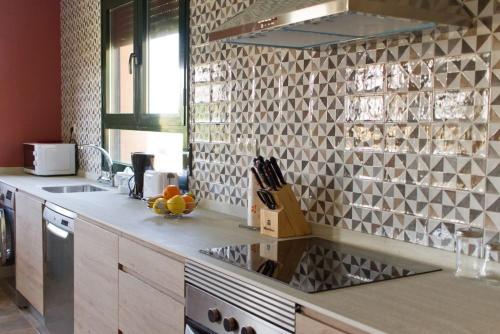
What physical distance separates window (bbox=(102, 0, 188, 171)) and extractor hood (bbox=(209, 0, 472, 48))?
4.09 ft

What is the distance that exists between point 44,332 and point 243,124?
1.95 meters

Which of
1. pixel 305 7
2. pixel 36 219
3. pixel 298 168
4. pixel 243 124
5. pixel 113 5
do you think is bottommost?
pixel 36 219

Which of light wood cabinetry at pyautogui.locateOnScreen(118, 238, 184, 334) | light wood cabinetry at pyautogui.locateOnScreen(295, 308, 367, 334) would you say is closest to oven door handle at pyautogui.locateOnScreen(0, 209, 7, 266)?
light wood cabinetry at pyautogui.locateOnScreen(118, 238, 184, 334)

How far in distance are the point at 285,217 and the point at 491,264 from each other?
0.85m

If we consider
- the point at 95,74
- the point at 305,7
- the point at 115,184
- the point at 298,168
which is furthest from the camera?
the point at 95,74

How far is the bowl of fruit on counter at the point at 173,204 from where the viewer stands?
9.08 feet

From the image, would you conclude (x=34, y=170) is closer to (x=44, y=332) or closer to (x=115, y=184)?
(x=115, y=184)

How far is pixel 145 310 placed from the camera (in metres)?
2.34

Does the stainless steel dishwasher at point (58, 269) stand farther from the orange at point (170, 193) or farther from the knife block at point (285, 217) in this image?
the knife block at point (285, 217)

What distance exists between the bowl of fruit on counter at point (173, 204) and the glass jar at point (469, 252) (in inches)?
55.3

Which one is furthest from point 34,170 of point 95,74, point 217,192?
point 217,192

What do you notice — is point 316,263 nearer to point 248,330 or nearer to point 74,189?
point 248,330

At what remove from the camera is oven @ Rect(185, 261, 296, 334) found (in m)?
1.61

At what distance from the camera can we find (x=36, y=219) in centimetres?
355
